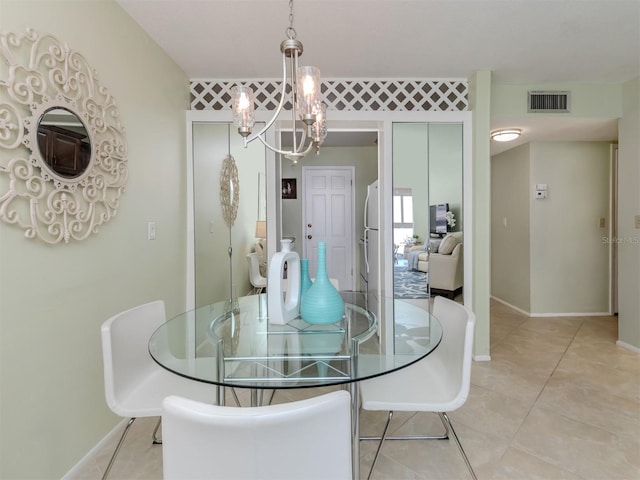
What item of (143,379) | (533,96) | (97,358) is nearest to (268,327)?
(143,379)

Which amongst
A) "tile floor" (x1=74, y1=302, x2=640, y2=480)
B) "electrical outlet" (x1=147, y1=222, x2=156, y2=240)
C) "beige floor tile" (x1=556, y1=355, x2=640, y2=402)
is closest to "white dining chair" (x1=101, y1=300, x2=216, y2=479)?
"tile floor" (x1=74, y1=302, x2=640, y2=480)

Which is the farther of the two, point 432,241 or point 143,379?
point 432,241

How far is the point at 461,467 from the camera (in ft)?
5.14

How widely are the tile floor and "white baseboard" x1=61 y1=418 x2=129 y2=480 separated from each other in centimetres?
4

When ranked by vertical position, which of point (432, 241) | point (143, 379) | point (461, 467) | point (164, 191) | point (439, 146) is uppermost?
point (439, 146)

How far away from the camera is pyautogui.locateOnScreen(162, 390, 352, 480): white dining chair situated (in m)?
0.70

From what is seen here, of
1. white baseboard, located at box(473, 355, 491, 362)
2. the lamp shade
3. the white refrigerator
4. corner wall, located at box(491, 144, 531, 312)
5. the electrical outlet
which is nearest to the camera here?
the electrical outlet

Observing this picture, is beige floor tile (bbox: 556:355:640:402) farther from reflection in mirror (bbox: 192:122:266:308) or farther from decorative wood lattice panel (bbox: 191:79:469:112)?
reflection in mirror (bbox: 192:122:266:308)

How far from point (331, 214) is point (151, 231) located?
313 cm

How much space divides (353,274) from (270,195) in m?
2.56

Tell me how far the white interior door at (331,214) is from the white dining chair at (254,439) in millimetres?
4202

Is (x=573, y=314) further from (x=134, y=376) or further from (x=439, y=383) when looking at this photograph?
(x=134, y=376)

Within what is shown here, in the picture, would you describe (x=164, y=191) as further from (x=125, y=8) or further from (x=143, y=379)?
(x=143, y=379)

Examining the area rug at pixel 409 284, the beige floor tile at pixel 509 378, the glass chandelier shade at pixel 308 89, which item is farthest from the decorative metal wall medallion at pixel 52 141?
the beige floor tile at pixel 509 378
